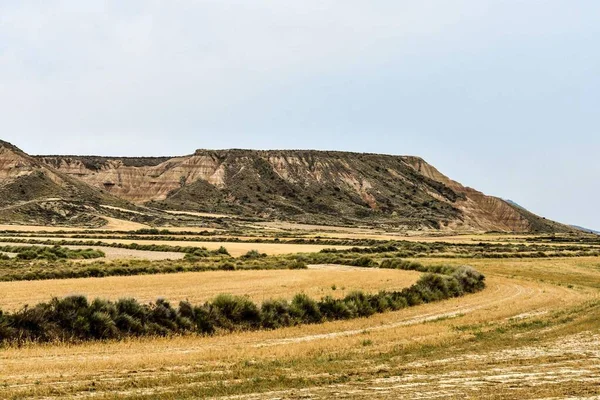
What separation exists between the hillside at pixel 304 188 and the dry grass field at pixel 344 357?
113m

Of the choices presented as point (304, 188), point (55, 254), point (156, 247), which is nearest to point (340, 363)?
point (55, 254)

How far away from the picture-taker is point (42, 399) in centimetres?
1052

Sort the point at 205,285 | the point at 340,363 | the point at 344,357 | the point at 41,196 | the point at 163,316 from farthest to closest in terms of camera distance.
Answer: the point at 41,196
the point at 205,285
the point at 163,316
the point at 344,357
the point at 340,363

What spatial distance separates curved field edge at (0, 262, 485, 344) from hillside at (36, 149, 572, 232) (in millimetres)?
114204

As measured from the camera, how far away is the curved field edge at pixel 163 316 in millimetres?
17094

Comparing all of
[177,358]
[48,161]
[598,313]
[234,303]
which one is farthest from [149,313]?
[48,161]

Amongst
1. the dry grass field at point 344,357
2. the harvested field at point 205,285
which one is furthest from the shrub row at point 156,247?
the dry grass field at point 344,357

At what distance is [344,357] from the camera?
1509cm

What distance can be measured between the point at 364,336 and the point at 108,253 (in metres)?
40.0

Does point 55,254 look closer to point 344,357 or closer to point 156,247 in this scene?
point 156,247

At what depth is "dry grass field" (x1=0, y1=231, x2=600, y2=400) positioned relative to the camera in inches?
432

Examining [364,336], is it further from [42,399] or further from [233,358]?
[42,399]

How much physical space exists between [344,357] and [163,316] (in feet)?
21.9

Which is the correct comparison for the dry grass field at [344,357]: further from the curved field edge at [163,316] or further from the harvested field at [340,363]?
the curved field edge at [163,316]
